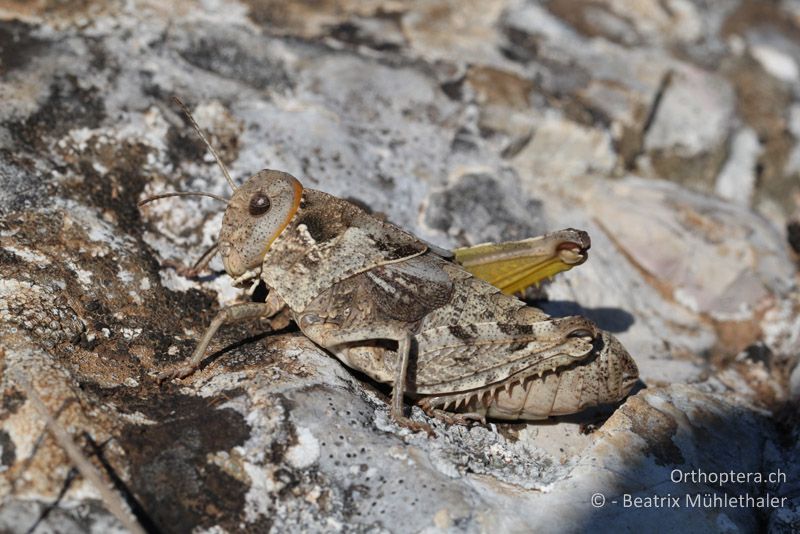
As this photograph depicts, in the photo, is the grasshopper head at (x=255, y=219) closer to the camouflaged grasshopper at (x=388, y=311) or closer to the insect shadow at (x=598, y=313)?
the camouflaged grasshopper at (x=388, y=311)

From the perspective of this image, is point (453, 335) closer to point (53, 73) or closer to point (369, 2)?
point (53, 73)

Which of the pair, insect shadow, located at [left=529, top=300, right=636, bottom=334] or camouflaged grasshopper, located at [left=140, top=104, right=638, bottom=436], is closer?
camouflaged grasshopper, located at [left=140, top=104, right=638, bottom=436]

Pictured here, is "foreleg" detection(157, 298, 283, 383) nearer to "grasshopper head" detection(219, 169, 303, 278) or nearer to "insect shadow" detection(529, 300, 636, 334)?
"grasshopper head" detection(219, 169, 303, 278)

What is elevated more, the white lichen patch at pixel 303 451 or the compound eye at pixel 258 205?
the compound eye at pixel 258 205

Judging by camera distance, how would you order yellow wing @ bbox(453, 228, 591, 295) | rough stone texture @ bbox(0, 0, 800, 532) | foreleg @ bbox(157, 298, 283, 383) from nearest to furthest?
rough stone texture @ bbox(0, 0, 800, 532) → foreleg @ bbox(157, 298, 283, 383) → yellow wing @ bbox(453, 228, 591, 295)

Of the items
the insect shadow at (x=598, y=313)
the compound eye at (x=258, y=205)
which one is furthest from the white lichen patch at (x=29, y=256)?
the insect shadow at (x=598, y=313)

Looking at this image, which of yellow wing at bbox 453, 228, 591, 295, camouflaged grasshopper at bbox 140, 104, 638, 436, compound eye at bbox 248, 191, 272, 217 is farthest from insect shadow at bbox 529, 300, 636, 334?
compound eye at bbox 248, 191, 272, 217
